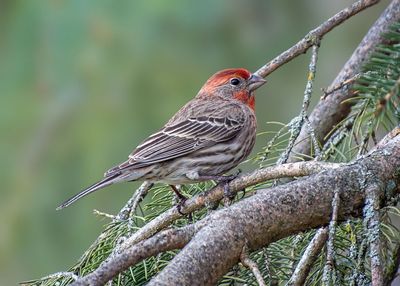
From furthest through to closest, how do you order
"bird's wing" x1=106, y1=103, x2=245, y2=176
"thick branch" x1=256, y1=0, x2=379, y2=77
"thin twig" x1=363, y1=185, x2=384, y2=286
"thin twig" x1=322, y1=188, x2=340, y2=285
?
"bird's wing" x1=106, y1=103, x2=245, y2=176 < "thick branch" x1=256, y1=0, x2=379, y2=77 < "thin twig" x1=322, y1=188, x2=340, y2=285 < "thin twig" x1=363, y1=185, x2=384, y2=286

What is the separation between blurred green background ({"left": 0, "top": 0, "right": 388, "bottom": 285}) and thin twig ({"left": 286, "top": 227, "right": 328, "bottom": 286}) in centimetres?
288

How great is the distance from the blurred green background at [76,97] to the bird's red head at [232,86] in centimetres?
21

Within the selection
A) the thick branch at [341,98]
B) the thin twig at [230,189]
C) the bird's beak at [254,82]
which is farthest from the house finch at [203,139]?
the thin twig at [230,189]

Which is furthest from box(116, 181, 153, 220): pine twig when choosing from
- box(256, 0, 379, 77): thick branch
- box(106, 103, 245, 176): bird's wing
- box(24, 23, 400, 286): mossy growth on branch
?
box(256, 0, 379, 77): thick branch

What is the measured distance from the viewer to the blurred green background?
5734mm

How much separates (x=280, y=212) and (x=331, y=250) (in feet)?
0.81

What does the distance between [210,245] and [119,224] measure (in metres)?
1.32

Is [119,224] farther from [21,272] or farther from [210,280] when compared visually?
[21,272]

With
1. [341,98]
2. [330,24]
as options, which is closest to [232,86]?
[341,98]

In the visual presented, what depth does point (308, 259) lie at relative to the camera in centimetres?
290

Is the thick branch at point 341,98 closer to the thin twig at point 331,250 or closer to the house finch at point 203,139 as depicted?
the house finch at point 203,139

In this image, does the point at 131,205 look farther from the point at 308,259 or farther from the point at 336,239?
the point at 308,259

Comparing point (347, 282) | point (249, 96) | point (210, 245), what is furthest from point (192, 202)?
point (249, 96)

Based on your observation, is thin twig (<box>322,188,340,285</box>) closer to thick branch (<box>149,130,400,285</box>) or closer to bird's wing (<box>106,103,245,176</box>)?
thick branch (<box>149,130,400,285</box>)
